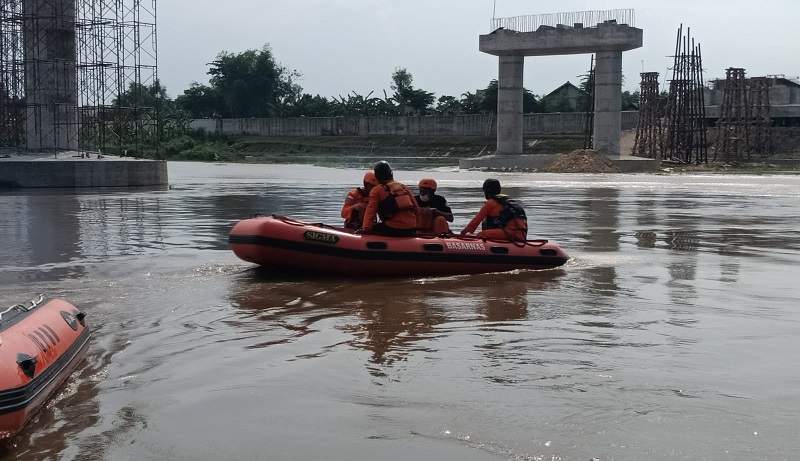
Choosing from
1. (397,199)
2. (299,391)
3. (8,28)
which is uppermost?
(8,28)

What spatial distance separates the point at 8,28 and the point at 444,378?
3650 cm

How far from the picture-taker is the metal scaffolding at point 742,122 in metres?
56.2

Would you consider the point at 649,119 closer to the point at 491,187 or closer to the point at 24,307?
the point at 491,187

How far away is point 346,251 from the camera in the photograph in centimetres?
1039

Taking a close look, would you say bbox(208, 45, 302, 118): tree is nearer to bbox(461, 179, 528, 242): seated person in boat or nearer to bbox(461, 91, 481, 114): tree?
bbox(461, 91, 481, 114): tree

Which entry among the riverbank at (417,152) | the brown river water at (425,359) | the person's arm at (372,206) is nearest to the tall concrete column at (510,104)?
the riverbank at (417,152)

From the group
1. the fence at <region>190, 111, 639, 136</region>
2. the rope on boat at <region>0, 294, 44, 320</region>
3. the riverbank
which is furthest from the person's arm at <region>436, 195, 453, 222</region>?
the fence at <region>190, 111, 639, 136</region>

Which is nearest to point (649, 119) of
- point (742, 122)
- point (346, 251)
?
point (742, 122)

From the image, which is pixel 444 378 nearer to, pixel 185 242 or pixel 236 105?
pixel 185 242

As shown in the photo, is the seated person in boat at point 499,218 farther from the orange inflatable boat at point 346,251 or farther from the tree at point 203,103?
the tree at point 203,103

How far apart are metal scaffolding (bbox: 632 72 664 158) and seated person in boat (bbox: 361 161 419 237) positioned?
48.5 metres

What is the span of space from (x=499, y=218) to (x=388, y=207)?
1.45 meters

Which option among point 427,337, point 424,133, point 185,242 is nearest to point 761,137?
point 424,133

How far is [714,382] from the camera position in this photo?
20.4 ft
